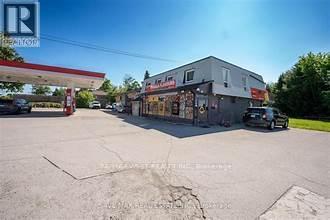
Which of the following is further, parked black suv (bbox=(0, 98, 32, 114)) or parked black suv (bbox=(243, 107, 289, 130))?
parked black suv (bbox=(0, 98, 32, 114))

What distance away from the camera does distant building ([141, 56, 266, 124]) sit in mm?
15977

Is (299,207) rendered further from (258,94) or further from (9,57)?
(9,57)

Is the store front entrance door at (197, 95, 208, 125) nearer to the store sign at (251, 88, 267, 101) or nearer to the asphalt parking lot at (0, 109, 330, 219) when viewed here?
the store sign at (251, 88, 267, 101)

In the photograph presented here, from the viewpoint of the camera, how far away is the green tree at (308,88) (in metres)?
29.8

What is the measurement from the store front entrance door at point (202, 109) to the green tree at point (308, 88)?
24045mm

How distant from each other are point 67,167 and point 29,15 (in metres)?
13.9

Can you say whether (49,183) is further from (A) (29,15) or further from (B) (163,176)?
(A) (29,15)

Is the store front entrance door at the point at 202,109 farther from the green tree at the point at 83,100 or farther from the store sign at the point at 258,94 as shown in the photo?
the green tree at the point at 83,100

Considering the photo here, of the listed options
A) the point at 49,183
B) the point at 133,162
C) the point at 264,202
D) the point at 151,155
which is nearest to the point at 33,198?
the point at 49,183

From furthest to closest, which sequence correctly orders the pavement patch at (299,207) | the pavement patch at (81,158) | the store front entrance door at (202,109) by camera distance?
the store front entrance door at (202,109) → the pavement patch at (81,158) → the pavement patch at (299,207)

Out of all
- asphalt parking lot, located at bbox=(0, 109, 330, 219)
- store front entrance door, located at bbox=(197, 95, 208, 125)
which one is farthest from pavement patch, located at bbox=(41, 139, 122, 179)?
store front entrance door, located at bbox=(197, 95, 208, 125)

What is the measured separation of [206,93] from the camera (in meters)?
15.7

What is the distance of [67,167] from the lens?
4.70 metres

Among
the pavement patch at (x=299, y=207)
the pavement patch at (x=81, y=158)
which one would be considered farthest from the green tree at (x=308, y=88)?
the pavement patch at (x=81, y=158)
